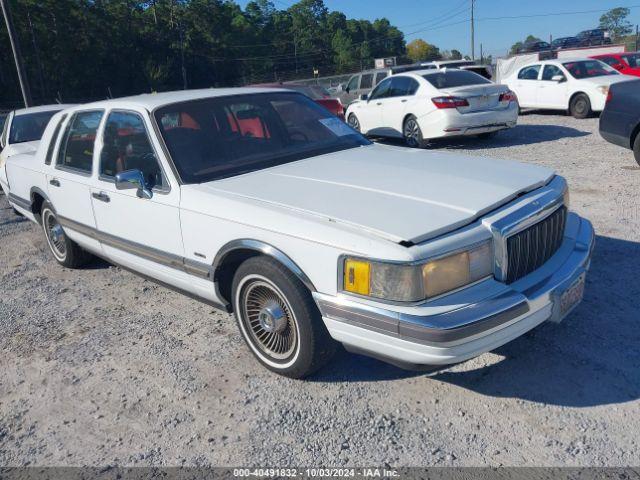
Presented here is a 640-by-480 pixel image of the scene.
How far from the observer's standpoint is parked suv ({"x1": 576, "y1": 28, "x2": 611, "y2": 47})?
41812mm

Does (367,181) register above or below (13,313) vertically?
above

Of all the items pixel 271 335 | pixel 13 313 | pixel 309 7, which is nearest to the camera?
pixel 271 335

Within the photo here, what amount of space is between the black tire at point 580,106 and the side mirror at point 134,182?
12.1 meters

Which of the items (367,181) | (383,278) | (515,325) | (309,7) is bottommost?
(515,325)

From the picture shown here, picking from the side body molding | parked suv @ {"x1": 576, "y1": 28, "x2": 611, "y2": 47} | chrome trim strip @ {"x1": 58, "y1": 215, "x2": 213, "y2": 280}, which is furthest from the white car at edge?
parked suv @ {"x1": 576, "y1": 28, "x2": 611, "y2": 47}

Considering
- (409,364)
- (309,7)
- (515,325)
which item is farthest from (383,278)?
(309,7)

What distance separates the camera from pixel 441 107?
33.2 ft

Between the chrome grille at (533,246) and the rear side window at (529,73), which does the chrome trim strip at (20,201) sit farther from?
the rear side window at (529,73)

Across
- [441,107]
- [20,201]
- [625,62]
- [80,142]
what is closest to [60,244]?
[20,201]

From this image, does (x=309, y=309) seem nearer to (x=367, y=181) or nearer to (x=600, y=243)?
(x=367, y=181)

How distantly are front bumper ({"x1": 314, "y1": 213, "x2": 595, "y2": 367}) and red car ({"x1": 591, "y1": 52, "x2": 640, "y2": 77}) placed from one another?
58.2 ft

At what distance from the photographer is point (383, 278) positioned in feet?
8.64

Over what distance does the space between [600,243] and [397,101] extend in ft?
22.8

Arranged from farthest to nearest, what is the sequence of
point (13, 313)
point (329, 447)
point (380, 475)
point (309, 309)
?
point (13, 313) → point (309, 309) → point (329, 447) → point (380, 475)
